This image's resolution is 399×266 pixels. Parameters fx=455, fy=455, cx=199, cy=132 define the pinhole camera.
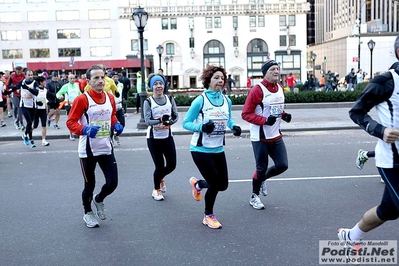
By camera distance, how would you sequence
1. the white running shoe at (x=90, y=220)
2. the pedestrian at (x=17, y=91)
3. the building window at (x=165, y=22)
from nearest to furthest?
the white running shoe at (x=90, y=220)
the pedestrian at (x=17, y=91)
the building window at (x=165, y=22)

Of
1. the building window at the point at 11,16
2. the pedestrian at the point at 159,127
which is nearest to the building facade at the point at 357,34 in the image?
the pedestrian at the point at 159,127

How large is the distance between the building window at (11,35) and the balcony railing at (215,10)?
15576mm

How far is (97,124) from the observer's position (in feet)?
16.9

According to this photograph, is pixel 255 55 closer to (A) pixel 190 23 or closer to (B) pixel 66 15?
(A) pixel 190 23

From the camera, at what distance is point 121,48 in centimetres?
6638

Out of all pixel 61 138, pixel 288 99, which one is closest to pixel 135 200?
pixel 61 138

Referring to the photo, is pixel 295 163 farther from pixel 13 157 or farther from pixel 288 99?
pixel 288 99

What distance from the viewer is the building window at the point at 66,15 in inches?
2638

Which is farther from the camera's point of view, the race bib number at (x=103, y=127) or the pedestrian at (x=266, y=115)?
the pedestrian at (x=266, y=115)

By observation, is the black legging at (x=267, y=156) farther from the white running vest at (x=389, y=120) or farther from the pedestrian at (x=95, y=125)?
the white running vest at (x=389, y=120)

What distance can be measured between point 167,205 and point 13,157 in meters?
5.84

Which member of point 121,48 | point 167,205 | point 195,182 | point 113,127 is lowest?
point 167,205

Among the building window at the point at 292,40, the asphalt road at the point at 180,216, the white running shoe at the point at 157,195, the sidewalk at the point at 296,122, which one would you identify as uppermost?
the building window at the point at 292,40

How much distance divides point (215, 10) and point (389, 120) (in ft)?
212
